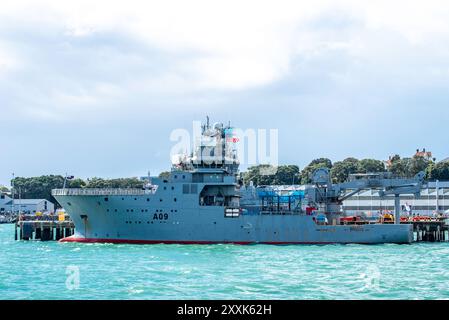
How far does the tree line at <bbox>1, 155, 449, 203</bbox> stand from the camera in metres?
116

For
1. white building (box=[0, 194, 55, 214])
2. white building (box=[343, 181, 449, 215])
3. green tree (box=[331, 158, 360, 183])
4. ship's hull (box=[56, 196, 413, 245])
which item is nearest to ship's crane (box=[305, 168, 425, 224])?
ship's hull (box=[56, 196, 413, 245])

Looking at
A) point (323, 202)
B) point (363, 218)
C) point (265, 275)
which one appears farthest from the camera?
point (363, 218)

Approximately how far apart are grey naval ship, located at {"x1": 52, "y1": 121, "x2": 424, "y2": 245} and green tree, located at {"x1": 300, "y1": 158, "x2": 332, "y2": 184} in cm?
7077

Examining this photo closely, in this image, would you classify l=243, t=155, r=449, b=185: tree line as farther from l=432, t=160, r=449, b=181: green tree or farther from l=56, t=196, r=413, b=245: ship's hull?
l=56, t=196, r=413, b=245: ship's hull

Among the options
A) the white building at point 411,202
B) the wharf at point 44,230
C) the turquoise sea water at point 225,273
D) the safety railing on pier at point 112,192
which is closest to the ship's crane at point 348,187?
the turquoise sea water at point 225,273

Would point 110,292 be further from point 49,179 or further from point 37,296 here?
point 49,179

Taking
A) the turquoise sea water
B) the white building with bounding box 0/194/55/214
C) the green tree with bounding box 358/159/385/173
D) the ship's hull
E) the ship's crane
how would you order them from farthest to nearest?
the white building with bounding box 0/194/55/214 < the green tree with bounding box 358/159/385/173 < the ship's crane < the ship's hull < the turquoise sea water

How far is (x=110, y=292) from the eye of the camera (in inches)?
916

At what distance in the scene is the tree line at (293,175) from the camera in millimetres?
116469

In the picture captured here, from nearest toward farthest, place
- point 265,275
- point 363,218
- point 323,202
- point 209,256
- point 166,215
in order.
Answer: point 265,275 < point 209,256 < point 166,215 < point 323,202 < point 363,218
